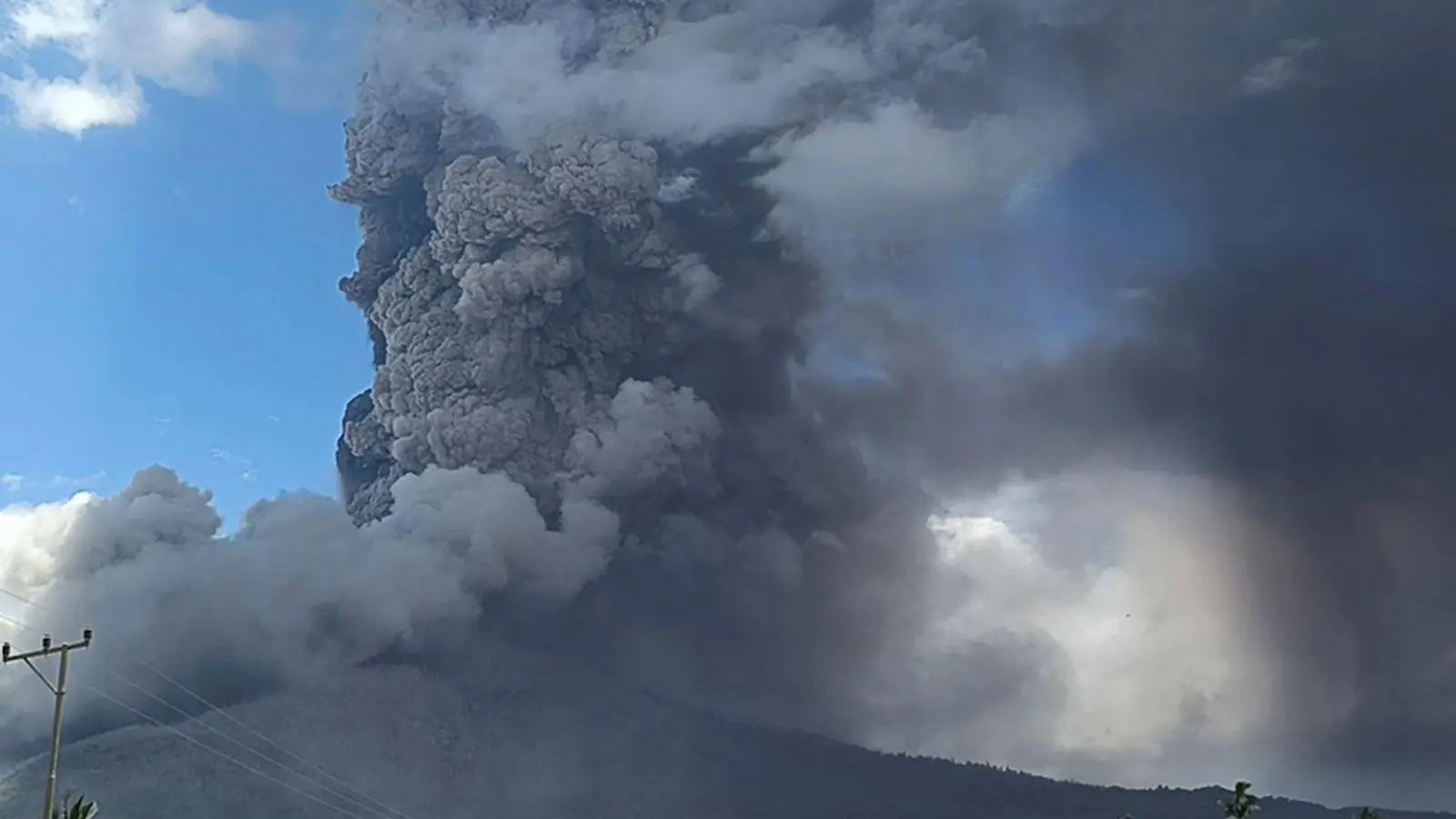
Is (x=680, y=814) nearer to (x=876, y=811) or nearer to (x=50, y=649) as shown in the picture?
(x=876, y=811)

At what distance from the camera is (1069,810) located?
113750 mm

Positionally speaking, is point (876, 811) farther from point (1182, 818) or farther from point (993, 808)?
point (1182, 818)

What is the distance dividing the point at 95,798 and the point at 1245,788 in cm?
6576

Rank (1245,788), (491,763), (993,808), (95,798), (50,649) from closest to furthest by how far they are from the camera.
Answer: (50,649) < (1245,788) < (95,798) < (491,763) < (993,808)

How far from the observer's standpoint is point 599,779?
4001 inches

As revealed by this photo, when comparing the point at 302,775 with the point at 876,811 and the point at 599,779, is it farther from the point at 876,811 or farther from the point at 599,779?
the point at 876,811

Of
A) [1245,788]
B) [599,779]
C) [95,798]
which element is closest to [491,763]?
[599,779]

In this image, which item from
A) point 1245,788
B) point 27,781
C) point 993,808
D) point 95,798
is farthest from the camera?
point 993,808

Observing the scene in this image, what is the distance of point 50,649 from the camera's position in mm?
28203

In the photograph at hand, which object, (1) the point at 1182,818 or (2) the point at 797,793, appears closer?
(2) the point at 797,793

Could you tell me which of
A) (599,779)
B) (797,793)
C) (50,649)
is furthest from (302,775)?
(50,649)

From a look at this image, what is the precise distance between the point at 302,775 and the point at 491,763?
12.4m

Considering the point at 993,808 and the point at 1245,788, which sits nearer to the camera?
the point at 1245,788

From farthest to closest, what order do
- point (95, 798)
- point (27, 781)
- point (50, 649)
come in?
point (27, 781)
point (95, 798)
point (50, 649)
